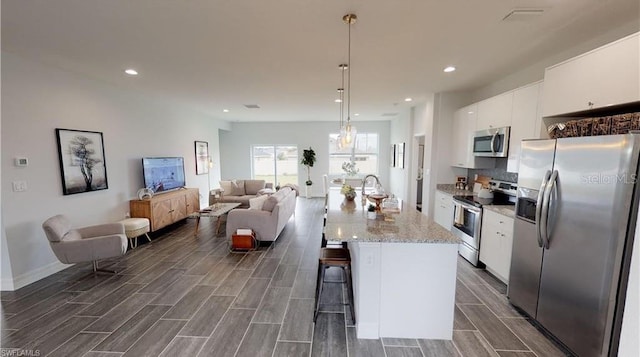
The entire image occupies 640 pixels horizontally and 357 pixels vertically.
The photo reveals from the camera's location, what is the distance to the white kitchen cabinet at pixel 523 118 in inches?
114

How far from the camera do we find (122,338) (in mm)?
2209

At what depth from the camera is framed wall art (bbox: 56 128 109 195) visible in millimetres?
3488

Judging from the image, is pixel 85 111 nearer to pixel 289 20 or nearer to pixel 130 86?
pixel 130 86

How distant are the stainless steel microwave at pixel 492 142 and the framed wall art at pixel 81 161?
6009 mm

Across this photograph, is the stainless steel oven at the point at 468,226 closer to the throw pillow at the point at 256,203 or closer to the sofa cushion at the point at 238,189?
the throw pillow at the point at 256,203

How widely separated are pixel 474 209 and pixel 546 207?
1380 millimetres

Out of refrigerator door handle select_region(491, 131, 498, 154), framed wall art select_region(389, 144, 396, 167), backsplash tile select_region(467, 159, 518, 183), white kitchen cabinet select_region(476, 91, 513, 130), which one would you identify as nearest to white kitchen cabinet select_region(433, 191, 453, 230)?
backsplash tile select_region(467, 159, 518, 183)

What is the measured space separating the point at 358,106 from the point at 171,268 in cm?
509

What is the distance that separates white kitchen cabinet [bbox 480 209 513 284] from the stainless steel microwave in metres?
0.87

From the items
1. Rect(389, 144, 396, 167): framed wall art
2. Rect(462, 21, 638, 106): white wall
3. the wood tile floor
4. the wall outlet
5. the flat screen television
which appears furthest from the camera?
Rect(389, 144, 396, 167): framed wall art

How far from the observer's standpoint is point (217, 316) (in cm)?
252

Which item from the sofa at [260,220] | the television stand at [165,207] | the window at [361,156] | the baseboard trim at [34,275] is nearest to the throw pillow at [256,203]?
the sofa at [260,220]

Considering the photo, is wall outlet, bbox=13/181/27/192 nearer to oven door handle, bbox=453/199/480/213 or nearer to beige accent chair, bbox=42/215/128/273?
beige accent chair, bbox=42/215/128/273

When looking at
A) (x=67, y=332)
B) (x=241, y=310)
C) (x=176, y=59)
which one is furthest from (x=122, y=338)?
(x=176, y=59)
